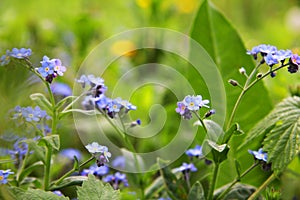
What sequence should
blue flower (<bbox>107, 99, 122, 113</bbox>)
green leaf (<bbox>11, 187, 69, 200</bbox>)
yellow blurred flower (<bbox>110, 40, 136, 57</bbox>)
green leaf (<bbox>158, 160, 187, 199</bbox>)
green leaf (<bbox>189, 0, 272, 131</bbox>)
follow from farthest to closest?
yellow blurred flower (<bbox>110, 40, 136, 57</bbox>) → green leaf (<bbox>189, 0, 272, 131</bbox>) → green leaf (<bbox>158, 160, 187, 199</bbox>) → blue flower (<bbox>107, 99, 122, 113</bbox>) → green leaf (<bbox>11, 187, 69, 200</bbox>)

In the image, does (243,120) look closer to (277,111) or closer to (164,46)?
(277,111)

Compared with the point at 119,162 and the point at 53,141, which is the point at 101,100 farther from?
the point at 119,162

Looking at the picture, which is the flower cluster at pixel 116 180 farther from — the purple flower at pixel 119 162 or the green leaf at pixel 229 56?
the green leaf at pixel 229 56

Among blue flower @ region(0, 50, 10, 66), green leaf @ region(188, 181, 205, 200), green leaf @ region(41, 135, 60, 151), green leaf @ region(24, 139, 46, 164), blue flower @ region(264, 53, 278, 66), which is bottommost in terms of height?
green leaf @ region(188, 181, 205, 200)

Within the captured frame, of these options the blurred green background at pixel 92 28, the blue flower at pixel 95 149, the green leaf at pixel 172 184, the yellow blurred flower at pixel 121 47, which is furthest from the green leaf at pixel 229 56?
the yellow blurred flower at pixel 121 47

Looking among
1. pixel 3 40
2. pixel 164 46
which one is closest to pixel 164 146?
pixel 164 46

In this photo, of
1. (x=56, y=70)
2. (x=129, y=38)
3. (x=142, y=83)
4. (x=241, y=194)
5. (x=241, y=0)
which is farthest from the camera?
(x=241, y=0)

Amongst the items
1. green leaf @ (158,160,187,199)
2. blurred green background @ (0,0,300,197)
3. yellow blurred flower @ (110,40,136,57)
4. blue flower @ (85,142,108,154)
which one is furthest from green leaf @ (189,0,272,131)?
yellow blurred flower @ (110,40,136,57)

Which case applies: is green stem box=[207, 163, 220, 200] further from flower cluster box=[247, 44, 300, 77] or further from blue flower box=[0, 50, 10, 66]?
blue flower box=[0, 50, 10, 66]

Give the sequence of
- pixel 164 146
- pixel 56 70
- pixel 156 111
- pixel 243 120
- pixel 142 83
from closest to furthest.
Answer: pixel 56 70, pixel 243 120, pixel 164 146, pixel 156 111, pixel 142 83
